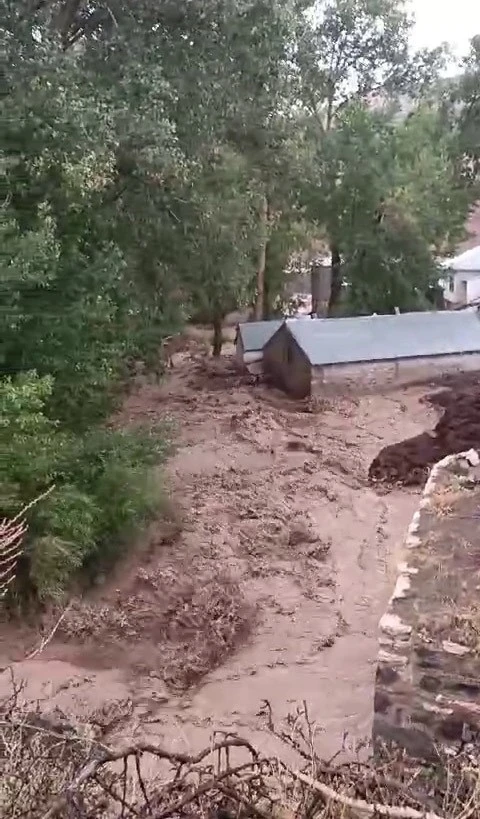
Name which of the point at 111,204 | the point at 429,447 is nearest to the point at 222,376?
the point at 429,447

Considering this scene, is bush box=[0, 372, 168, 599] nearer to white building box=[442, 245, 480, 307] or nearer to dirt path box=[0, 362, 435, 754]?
dirt path box=[0, 362, 435, 754]

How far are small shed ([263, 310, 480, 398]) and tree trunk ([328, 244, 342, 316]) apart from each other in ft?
12.7

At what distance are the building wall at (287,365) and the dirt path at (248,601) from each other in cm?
277

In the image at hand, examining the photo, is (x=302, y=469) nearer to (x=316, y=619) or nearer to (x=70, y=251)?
(x=316, y=619)

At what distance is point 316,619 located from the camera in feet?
38.1

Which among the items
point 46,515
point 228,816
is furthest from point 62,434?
point 228,816

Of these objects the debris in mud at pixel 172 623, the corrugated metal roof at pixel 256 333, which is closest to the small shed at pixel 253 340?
the corrugated metal roof at pixel 256 333

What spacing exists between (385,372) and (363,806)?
19733mm

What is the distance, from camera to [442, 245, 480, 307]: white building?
33.1 meters

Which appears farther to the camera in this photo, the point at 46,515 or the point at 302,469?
the point at 302,469

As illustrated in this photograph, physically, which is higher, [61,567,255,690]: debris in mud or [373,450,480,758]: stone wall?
[373,450,480,758]: stone wall

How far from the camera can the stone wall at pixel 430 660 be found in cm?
638

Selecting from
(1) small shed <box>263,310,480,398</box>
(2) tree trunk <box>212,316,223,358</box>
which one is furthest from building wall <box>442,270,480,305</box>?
(2) tree trunk <box>212,316,223,358</box>

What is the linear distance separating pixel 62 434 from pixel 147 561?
2843 millimetres
